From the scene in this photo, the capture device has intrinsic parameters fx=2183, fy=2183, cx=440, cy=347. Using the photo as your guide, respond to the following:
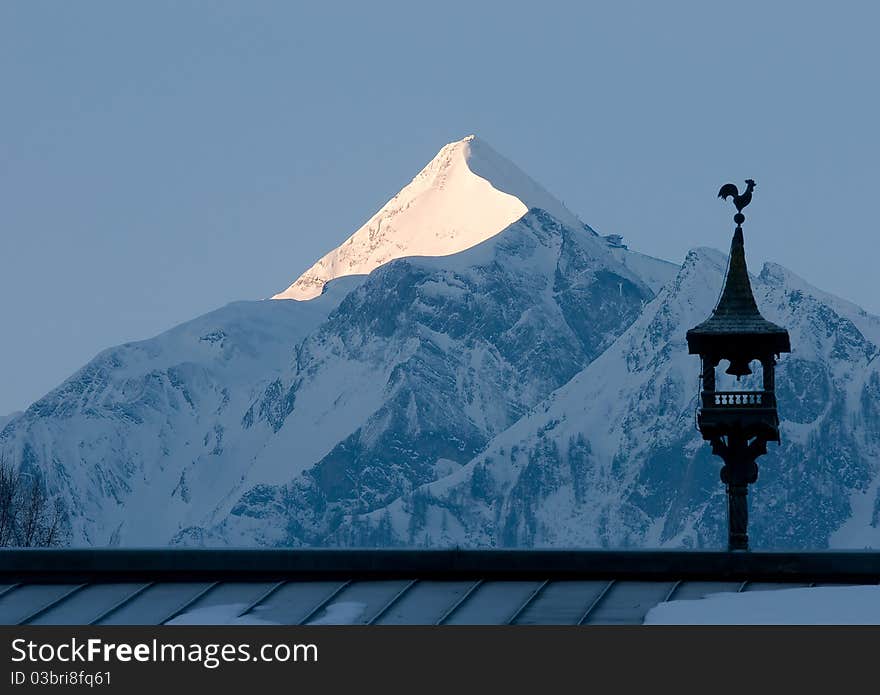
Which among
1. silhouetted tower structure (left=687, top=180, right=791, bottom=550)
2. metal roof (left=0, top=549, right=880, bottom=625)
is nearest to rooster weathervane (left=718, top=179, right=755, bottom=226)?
silhouetted tower structure (left=687, top=180, right=791, bottom=550)

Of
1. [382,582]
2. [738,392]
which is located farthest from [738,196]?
[382,582]

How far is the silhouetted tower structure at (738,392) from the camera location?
48.2m

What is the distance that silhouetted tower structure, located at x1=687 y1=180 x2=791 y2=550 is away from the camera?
48156mm

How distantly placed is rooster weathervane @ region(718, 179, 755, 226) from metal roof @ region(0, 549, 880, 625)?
2296cm

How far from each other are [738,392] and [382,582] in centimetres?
2129

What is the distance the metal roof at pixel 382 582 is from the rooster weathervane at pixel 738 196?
22962 millimetres

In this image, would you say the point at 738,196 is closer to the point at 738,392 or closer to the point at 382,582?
the point at 738,392
